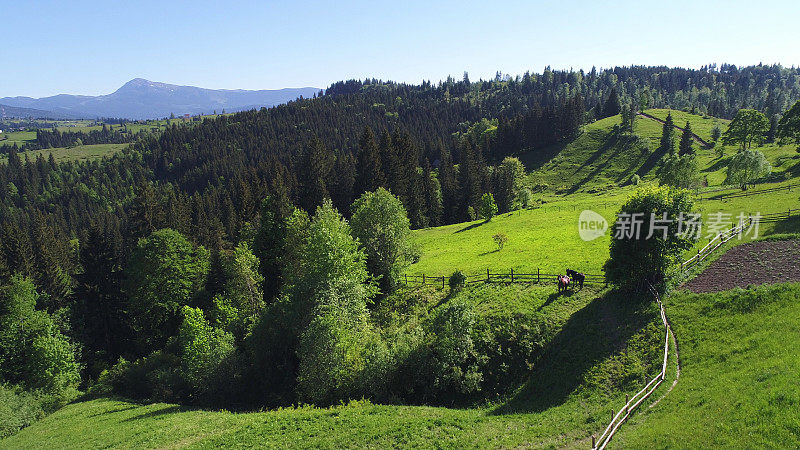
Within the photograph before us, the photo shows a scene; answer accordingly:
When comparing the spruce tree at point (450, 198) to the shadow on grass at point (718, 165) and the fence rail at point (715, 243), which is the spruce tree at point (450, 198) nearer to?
the fence rail at point (715, 243)

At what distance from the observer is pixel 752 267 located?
107 feet

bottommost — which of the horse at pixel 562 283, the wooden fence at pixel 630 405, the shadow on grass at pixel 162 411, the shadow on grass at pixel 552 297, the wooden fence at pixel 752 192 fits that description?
the shadow on grass at pixel 162 411

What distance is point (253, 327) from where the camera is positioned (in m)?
40.3

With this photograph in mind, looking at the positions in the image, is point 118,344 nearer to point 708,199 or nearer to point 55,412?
point 55,412

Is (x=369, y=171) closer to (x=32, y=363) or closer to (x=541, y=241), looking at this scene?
(x=541, y=241)

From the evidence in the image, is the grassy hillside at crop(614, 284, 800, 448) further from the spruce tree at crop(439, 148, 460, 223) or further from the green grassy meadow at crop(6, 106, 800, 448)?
the spruce tree at crop(439, 148, 460, 223)

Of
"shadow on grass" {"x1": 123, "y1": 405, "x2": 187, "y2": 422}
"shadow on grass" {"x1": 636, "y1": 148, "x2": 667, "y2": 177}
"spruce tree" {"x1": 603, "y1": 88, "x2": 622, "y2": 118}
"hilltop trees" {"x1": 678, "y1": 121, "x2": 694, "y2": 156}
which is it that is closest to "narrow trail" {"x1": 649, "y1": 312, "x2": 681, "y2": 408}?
"shadow on grass" {"x1": 123, "y1": 405, "x2": 187, "y2": 422}

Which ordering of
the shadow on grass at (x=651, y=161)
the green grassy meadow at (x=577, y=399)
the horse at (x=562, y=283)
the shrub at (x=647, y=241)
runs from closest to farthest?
the green grassy meadow at (x=577, y=399), the shrub at (x=647, y=241), the horse at (x=562, y=283), the shadow on grass at (x=651, y=161)

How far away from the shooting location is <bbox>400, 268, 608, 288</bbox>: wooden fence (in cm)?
3869

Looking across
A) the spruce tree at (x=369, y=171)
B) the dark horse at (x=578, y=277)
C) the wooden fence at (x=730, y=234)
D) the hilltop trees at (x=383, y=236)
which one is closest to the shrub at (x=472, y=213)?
the spruce tree at (x=369, y=171)

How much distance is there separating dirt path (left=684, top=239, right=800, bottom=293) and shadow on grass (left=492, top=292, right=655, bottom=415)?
6.20 meters

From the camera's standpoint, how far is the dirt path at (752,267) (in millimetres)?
30359

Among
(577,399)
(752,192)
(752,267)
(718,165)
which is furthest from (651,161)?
(577,399)

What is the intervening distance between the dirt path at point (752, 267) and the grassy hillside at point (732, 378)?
192 centimetres
